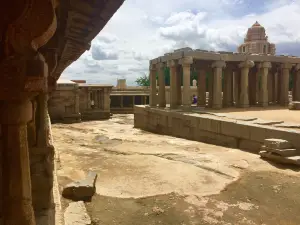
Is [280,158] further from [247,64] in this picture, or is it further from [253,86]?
[253,86]

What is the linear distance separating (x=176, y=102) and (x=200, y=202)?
38.0 feet

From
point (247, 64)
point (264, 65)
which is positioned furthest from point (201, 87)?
point (264, 65)

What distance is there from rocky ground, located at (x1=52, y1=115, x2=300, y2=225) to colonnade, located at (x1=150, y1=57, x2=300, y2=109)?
695 centimetres

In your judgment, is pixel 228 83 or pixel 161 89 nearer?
pixel 161 89

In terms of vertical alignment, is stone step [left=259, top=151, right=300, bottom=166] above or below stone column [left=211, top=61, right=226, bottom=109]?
below

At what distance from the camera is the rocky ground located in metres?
5.07

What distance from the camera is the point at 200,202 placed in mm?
5645

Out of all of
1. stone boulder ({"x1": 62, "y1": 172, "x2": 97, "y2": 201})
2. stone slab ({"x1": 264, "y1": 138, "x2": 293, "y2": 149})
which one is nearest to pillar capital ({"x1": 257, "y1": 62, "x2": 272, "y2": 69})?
stone slab ({"x1": 264, "y1": 138, "x2": 293, "y2": 149})

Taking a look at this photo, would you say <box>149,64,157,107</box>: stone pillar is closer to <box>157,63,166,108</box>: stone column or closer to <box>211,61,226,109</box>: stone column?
<box>157,63,166,108</box>: stone column

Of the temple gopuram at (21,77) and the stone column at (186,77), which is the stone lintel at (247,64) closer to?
the stone column at (186,77)

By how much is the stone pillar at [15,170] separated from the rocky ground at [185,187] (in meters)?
2.72

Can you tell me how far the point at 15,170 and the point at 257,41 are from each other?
37.6 metres

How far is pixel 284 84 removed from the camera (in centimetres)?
1886

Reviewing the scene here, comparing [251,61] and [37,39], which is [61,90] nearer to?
[251,61]
